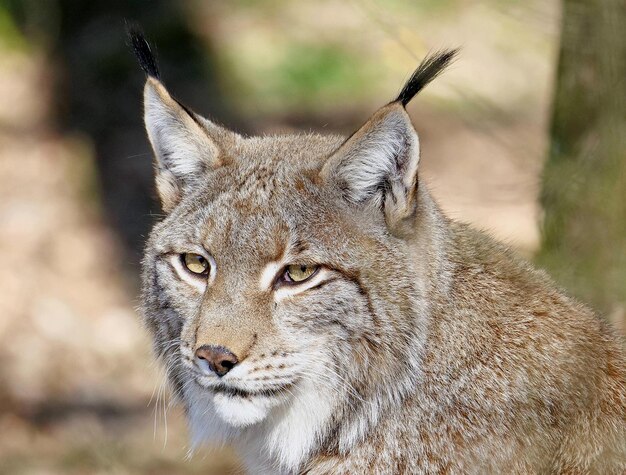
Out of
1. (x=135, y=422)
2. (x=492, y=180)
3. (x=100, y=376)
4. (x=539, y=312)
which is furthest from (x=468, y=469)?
(x=492, y=180)

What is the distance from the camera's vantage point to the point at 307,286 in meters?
4.23

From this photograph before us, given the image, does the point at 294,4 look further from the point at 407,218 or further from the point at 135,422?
the point at 407,218

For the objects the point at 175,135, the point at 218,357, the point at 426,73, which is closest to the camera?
the point at 426,73

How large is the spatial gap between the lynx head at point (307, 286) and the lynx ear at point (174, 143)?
4.5 inches

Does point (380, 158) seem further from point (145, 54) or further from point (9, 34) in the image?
point (9, 34)

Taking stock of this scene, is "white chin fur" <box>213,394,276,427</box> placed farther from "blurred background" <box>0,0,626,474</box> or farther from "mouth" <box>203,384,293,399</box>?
"blurred background" <box>0,0,626,474</box>

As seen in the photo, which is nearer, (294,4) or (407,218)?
(407,218)

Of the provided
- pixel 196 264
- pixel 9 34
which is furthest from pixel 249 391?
pixel 9 34

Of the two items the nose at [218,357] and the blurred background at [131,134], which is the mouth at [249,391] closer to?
the nose at [218,357]

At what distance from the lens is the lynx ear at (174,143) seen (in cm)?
465

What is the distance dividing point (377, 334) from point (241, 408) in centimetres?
66

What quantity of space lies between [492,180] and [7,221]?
495cm

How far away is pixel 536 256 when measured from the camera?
6371 millimetres

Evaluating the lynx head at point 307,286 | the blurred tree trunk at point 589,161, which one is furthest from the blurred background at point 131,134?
the lynx head at point 307,286
